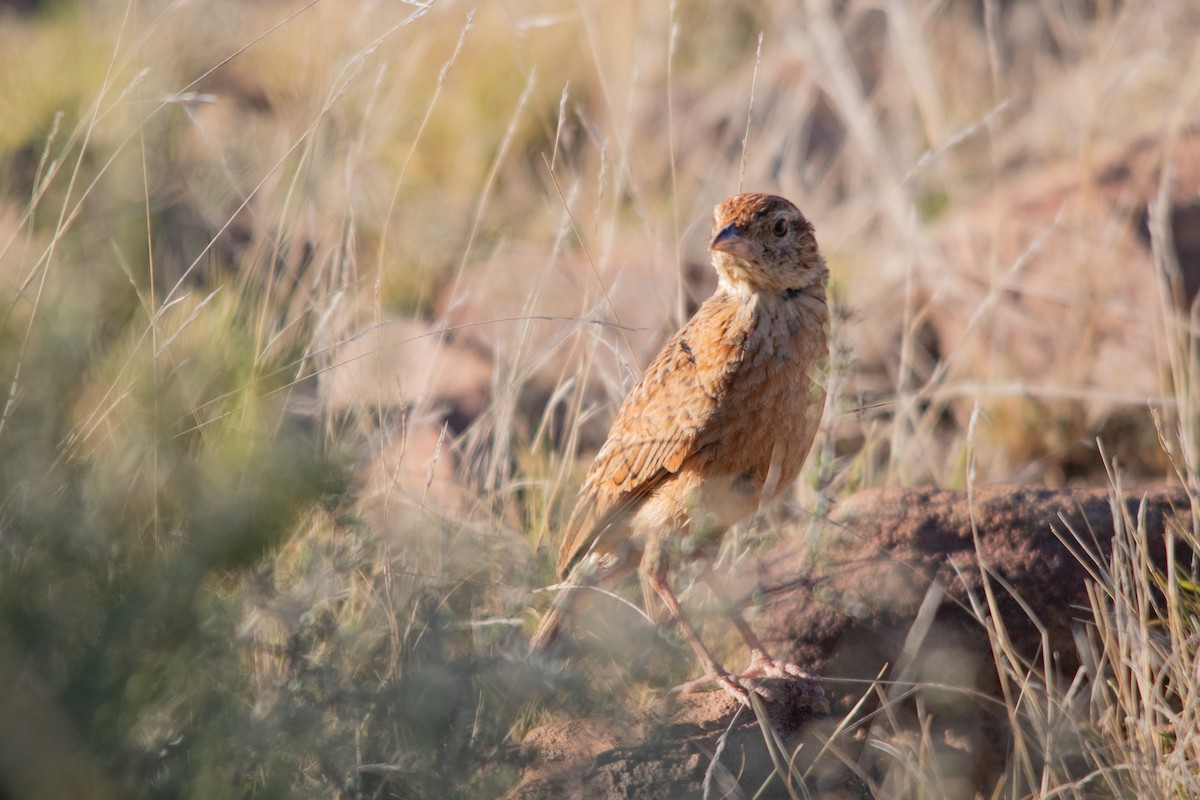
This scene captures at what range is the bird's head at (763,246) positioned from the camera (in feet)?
14.5

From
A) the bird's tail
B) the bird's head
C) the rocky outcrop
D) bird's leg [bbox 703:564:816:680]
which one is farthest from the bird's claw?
the bird's head

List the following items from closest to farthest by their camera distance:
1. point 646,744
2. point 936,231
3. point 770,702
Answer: point 646,744, point 770,702, point 936,231

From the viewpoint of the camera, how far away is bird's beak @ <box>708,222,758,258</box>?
4340 millimetres

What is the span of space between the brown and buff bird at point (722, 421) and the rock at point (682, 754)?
20 cm

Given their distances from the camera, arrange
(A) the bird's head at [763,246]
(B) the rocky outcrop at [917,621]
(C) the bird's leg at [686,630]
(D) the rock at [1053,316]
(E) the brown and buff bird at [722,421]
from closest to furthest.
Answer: (B) the rocky outcrop at [917,621], (C) the bird's leg at [686,630], (E) the brown and buff bird at [722,421], (A) the bird's head at [763,246], (D) the rock at [1053,316]

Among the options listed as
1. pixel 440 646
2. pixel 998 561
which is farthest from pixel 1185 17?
pixel 440 646

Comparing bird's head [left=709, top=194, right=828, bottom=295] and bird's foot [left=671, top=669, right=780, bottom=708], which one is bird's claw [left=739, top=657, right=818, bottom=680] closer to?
bird's foot [left=671, top=669, right=780, bottom=708]

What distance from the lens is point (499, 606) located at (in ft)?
13.7

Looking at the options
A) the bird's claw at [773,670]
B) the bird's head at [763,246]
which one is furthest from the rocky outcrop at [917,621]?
the bird's head at [763,246]

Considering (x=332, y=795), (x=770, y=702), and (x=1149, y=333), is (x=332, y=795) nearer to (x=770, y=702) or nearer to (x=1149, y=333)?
(x=770, y=702)

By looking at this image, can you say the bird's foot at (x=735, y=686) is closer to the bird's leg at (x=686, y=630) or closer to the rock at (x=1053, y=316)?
the bird's leg at (x=686, y=630)

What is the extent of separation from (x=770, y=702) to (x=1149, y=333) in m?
4.16

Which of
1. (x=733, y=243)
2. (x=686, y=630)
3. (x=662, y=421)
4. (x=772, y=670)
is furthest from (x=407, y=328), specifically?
(x=772, y=670)

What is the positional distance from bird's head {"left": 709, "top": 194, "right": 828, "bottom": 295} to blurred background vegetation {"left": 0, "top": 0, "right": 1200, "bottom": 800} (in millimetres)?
383
